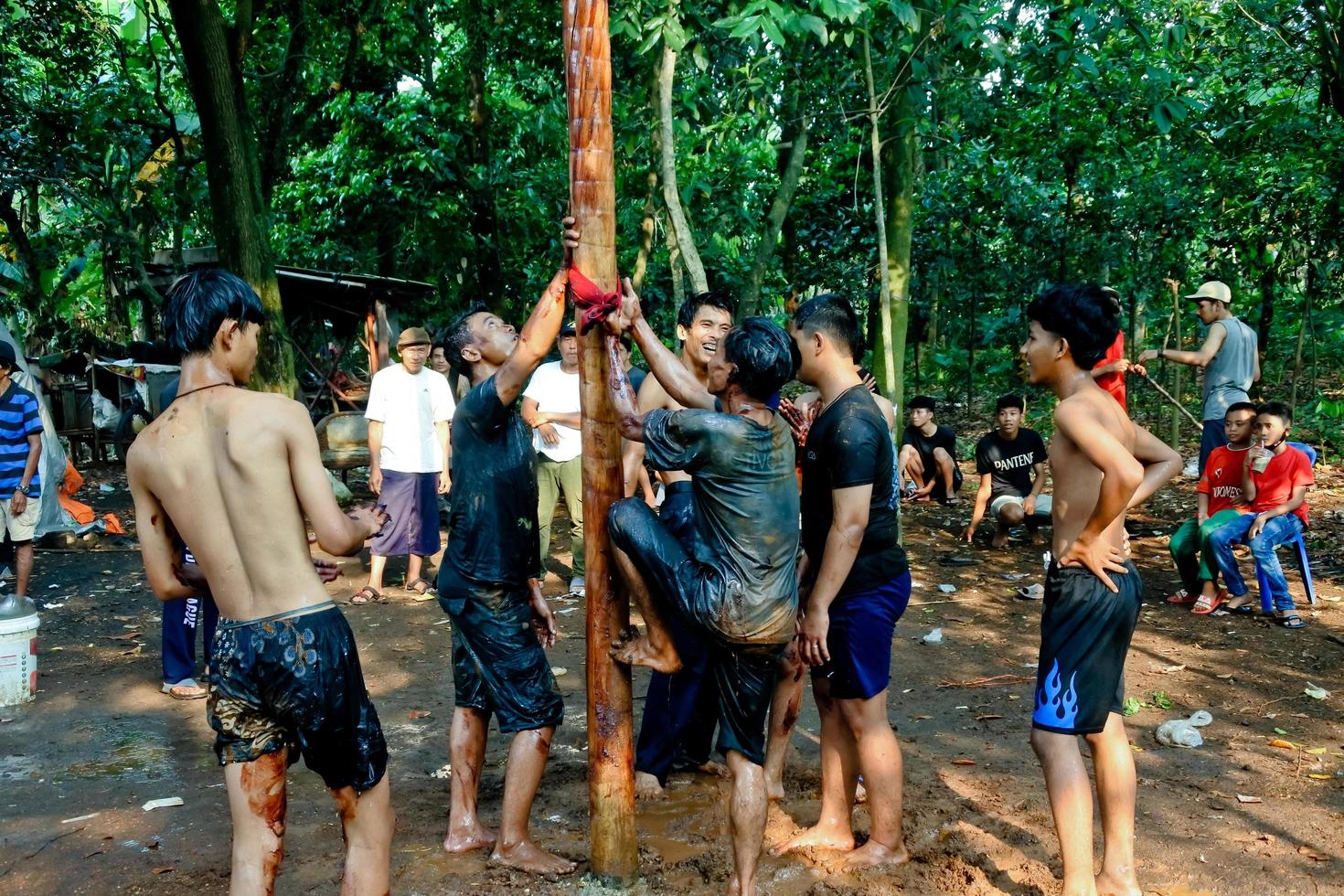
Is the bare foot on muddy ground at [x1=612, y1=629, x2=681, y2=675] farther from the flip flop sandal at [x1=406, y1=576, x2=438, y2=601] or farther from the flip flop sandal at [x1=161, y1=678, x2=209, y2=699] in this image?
the flip flop sandal at [x1=406, y1=576, x2=438, y2=601]

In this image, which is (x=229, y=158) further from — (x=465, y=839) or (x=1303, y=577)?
(x=1303, y=577)

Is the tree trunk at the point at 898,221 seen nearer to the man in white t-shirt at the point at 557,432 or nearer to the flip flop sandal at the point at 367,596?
the man in white t-shirt at the point at 557,432

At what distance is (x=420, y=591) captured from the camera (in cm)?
823

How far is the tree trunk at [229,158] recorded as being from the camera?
10.0 metres

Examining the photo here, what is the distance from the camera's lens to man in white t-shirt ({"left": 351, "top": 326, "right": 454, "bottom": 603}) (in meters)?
7.86

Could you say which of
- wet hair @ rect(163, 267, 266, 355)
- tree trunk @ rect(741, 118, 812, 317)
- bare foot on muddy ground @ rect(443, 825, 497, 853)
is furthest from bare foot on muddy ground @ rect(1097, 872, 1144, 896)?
tree trunk @ rect(741, 118, 812, 317)

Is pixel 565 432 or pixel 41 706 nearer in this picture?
pixel 41 706

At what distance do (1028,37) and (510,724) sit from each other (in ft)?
21.4

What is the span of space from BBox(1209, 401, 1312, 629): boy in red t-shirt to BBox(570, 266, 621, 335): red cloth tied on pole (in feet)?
17.9

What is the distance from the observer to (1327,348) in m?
15.1

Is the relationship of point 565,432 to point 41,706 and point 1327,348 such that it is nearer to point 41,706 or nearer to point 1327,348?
point 41,706

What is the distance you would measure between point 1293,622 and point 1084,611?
4.33 m

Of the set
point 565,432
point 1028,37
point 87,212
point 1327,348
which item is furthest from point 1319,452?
point 87,212

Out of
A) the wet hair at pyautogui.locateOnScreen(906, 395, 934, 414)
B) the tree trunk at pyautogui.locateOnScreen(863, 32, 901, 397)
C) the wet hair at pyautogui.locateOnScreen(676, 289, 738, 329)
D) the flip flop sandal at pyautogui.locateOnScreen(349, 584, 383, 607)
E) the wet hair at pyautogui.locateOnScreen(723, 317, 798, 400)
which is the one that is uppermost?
the tree trunk at pyautogui.locateOnScreen(863, 32, 901, 397)
